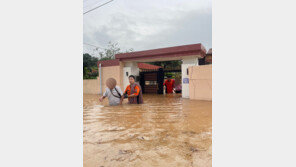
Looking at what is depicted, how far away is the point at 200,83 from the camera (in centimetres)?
732

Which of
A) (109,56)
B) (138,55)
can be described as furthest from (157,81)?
(109,56)

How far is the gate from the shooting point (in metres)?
10.8

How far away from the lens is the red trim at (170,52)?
7.83 m

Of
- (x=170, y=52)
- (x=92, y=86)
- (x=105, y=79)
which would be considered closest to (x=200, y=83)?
(x=170, y=52)

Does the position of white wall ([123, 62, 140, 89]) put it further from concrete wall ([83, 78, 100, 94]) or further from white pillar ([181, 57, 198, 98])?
white pillar ([181, 57, 198, 98])

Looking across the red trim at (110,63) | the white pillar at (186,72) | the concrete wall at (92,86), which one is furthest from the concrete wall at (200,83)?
the concrete wall at (92,86)

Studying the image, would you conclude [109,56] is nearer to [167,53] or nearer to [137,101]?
[167,53]

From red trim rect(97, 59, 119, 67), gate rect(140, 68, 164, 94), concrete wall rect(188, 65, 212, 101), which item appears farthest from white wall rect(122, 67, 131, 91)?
concrete wall rect(188, 65, 212, 101)

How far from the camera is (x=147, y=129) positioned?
2689 mm

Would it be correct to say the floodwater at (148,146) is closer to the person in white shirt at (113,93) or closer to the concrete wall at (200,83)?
the person in white shirt at (113,93)

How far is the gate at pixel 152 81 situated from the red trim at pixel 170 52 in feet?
5.32

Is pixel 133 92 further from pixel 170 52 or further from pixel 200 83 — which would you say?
pixel 170 52

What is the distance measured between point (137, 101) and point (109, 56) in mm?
19516

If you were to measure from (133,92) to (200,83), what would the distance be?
11.1 feet
